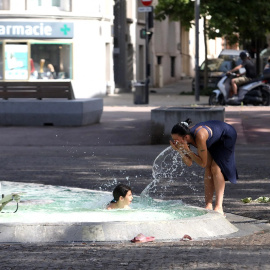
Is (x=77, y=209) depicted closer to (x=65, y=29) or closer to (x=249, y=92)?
(x=249, y=92)

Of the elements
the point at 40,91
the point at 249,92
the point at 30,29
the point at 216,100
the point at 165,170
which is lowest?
the point at 165,170

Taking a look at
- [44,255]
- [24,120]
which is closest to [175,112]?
[24,120]

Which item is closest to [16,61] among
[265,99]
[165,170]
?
[265,99]

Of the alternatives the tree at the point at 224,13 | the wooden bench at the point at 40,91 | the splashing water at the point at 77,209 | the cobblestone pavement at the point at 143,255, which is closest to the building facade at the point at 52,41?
the tree at the point at 224,13

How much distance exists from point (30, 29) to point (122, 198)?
29.6m

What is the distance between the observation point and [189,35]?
68875 millimetres

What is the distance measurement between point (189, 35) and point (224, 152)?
59890 mm

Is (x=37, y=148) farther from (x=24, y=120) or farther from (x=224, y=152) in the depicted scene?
(x=224, y=152)

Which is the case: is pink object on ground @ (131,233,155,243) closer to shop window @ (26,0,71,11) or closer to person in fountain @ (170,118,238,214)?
person in fountain @ (170,118,238,214)

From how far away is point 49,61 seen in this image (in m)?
39.0

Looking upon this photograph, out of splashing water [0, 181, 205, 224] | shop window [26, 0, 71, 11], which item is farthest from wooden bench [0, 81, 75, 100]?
shop window [26, 0, 71, 11]

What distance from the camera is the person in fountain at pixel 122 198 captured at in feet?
30.7

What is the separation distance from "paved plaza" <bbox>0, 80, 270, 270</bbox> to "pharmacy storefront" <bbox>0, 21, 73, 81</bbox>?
39.2 ft

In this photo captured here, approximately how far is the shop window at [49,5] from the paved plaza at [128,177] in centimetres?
1257
